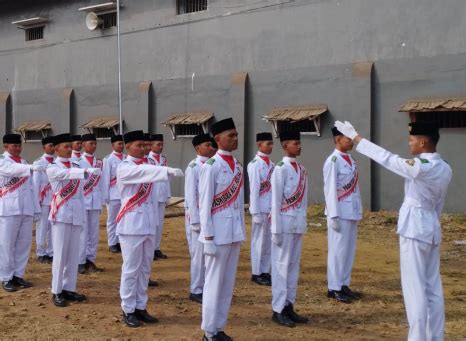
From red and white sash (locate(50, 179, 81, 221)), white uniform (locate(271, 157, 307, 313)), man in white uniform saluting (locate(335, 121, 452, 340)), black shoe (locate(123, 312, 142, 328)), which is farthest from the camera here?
red and white sash (locate(50, 179, 81, 221))

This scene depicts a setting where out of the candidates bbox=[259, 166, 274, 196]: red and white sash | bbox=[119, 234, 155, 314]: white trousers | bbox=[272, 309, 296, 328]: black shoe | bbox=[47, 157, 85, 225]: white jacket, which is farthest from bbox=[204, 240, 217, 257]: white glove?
bbox=[259, 166, 274, 196]: red and white sash

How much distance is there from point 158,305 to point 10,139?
2917mm

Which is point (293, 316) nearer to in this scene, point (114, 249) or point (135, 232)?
point (135, 232)

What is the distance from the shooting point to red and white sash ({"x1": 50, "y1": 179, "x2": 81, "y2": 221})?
6375 mm

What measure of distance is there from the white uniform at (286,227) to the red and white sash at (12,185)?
11.4 feet

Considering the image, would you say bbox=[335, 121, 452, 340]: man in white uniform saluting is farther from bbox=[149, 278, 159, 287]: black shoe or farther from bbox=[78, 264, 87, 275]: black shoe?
bbox=[78, 264, 87, 275]: black shoe

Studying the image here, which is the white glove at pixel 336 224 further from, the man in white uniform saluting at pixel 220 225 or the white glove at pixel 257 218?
the man in white uniform saluting at pixel 220 225

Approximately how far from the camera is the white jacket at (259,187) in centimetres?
752

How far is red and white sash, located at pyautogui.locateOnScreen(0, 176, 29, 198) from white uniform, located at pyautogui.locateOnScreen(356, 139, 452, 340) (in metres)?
4.65

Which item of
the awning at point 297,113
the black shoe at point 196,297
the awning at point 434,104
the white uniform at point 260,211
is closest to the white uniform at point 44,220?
the black shoe at point 196,297

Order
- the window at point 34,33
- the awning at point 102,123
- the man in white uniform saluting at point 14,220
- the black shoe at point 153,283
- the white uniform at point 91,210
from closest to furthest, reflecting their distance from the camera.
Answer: the man in white uniform saluting at point 14,220
the black shoe at point 153,283
the white uniform at point 91,210
the awning at point 102,123
the window at point 34,33

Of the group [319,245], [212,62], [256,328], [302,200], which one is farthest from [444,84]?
[256,328]

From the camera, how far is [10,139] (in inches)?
287

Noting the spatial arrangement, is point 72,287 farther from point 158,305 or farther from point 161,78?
point 161,78
